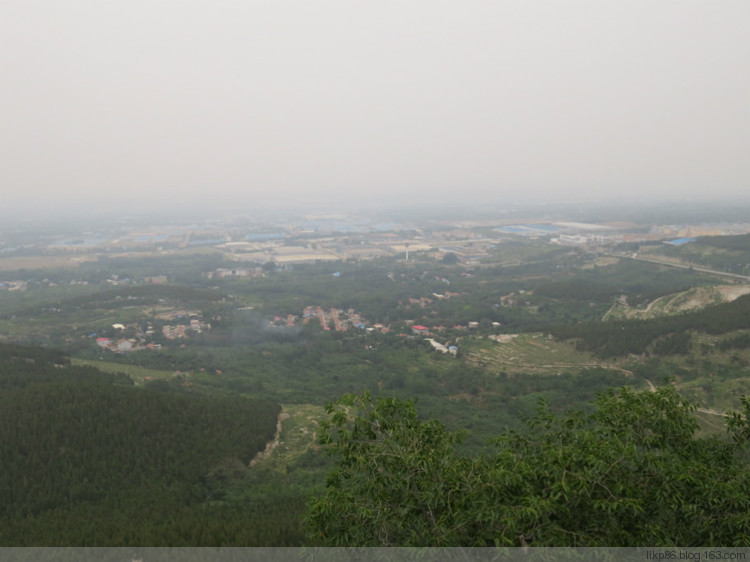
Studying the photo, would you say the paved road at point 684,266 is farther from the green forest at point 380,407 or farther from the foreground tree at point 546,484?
the foreground tree at point 546,484

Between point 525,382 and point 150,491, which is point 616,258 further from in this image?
point 150,491

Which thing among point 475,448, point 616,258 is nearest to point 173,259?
point 616,258

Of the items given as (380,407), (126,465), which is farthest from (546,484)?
(126,465)

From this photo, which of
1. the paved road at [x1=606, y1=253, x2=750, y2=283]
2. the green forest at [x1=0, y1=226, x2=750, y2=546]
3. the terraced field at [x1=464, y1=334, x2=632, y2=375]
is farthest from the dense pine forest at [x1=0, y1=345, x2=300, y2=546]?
the paved road at [x1=606, y1=253, x2=750, y2=283]

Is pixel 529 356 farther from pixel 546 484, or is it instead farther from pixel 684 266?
pixel 684 266

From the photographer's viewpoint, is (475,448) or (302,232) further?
(302,232)

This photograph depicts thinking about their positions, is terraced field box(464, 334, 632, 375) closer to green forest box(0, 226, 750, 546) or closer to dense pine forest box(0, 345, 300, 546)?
green forest box(0, 226, 750, 546)

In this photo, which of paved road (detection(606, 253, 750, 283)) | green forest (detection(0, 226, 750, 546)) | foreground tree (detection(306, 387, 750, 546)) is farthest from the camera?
A: paved road (detection(606, 253, 750, 283))
